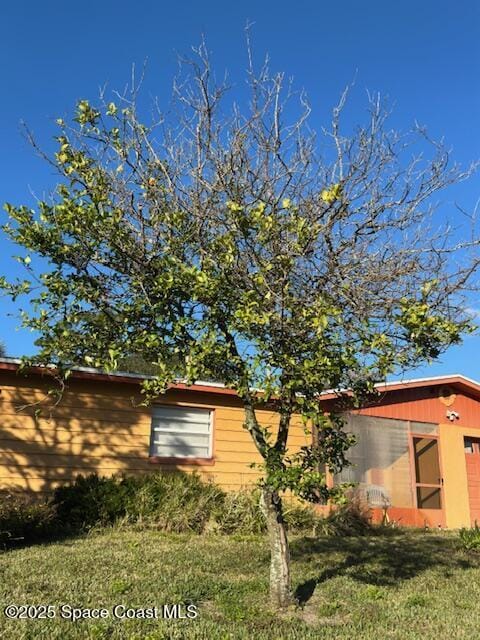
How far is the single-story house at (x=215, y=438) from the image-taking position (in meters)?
10.4

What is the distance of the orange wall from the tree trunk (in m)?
4.42

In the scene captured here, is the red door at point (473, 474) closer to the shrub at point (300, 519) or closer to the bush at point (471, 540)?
the bush at point (471, 540)

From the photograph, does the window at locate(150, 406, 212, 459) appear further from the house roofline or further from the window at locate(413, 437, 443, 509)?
the window at locate(413, 437, 443, 509)

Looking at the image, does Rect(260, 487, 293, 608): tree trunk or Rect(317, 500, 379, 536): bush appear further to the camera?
Rect(317, 500, 379, 536): bush

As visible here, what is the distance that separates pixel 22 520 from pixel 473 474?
12220 mm

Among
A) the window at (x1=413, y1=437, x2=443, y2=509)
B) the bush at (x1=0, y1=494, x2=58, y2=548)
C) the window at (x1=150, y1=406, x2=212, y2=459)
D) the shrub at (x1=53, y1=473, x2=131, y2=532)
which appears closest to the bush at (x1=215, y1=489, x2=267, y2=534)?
the window at (x1=150, y1=406, x2=212, y2=459)

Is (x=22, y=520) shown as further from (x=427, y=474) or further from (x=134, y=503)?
(x=427, y=474)

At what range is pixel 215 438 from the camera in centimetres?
1233

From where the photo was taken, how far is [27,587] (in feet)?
18.6

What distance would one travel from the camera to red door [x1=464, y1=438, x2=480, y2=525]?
1544cm

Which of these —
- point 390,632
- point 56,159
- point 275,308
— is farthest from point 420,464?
point 56,159

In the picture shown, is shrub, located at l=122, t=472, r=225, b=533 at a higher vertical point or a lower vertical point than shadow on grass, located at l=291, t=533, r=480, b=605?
higher

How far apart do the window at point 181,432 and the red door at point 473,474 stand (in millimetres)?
7821

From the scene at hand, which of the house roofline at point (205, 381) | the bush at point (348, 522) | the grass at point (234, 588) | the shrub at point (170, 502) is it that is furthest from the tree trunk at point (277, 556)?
the bush at point (348, 522)
